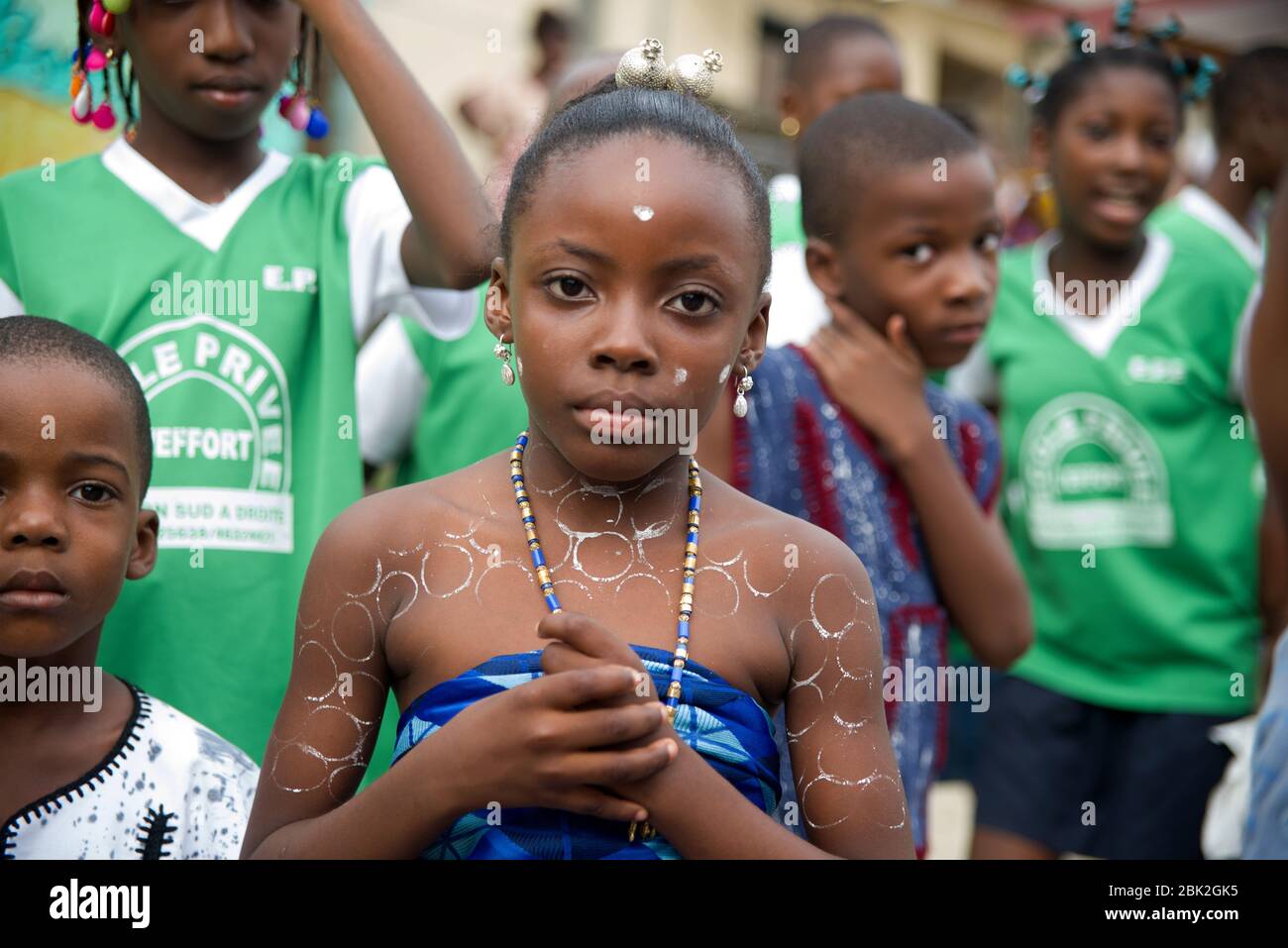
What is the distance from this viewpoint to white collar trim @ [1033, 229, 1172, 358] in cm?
408

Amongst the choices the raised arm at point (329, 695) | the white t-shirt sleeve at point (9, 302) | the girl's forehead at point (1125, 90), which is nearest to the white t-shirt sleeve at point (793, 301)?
the girl's forehead at point (1125, 90)

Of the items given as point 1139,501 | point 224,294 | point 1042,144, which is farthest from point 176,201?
point 1042,144

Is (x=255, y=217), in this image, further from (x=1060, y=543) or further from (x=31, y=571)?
(x=1060, y=543)

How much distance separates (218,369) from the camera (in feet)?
8.28

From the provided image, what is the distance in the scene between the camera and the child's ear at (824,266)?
9.82 ft

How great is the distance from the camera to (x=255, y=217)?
8.72 feet

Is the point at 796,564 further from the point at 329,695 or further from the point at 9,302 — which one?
the point at 9,302

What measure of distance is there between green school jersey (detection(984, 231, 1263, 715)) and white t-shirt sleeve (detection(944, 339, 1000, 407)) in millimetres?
Result: 110

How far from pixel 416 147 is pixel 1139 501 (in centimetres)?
227

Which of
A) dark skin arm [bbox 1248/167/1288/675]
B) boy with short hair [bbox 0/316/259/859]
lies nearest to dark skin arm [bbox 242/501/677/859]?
boy with short hair [bbox 0/316/259/859]

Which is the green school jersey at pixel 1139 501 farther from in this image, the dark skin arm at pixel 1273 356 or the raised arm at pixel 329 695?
the raised arm at pixel 329 695

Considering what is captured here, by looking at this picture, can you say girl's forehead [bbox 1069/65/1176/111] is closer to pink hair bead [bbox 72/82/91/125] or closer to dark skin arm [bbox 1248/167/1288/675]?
dark skin arm [bbox 1248/167/1288/675]
